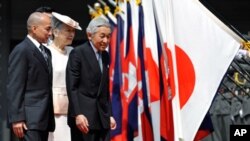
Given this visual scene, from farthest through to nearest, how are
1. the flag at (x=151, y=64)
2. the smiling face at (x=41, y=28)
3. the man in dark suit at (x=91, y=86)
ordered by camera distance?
the flag at (x=151, y=64) → the man in dark suit at (x=91, y=86) → the smiling face at (x=41, y=28)

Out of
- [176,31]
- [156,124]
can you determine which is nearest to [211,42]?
[176,31]

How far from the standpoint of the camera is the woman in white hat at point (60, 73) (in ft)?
23.3

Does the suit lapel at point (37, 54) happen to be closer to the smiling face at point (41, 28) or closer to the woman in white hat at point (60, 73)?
the smiling face at point (41, 28)

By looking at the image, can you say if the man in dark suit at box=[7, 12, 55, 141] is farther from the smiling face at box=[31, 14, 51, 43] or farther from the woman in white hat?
the woman in white hat

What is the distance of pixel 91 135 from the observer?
6.88m

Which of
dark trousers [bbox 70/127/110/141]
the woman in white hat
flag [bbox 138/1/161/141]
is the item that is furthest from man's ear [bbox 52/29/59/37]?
flag [bbox 138/1/161/141]

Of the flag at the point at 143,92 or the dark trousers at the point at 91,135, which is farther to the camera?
the flag at the point at 143,92

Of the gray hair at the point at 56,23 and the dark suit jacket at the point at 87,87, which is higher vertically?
the gray hair at the point at 56,23

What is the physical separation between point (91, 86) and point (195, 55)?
3.71ft

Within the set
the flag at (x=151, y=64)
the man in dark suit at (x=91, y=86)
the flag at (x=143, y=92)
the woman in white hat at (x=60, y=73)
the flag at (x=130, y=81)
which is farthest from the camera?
the flag at (x=130, y=81)

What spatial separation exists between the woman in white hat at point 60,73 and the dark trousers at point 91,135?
0.66ft

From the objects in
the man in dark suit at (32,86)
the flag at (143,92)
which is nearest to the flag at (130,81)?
the flag at (143,92)

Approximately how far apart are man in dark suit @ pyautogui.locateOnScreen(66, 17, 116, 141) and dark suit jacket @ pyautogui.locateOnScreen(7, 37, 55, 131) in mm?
208

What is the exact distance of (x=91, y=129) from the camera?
22.5 feet
